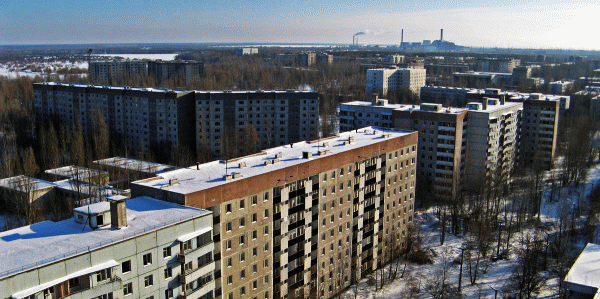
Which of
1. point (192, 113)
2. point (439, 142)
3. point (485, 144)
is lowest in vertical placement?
point (485, 144)

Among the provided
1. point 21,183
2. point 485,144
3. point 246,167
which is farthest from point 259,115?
point 246,167

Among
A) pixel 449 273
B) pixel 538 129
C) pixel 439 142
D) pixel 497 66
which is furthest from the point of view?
pixel 497 66

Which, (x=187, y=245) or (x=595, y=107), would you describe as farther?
(x=595, y=107)

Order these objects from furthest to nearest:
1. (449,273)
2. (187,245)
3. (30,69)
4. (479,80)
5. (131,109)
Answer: (30,69), (479,80), (131,109), (449,273), (187,245)

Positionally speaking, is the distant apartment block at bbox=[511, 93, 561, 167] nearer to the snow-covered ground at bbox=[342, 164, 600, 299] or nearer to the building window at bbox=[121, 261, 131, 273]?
the snow-covered ground at bbox=[342, 164, 600, 299]

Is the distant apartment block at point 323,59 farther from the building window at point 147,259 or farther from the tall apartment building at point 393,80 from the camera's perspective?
the building window at point 147,259

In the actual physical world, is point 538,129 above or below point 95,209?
below

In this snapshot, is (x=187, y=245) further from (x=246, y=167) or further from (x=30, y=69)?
(x=30, y=69)

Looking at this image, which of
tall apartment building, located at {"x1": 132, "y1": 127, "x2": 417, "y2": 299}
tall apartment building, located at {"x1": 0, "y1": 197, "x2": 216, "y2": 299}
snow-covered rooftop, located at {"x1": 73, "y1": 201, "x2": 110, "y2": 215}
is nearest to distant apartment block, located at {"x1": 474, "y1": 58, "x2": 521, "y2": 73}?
tall apartment building, located at {"x1": 132, "y1": 127, "x2": 417, "y2": 299}

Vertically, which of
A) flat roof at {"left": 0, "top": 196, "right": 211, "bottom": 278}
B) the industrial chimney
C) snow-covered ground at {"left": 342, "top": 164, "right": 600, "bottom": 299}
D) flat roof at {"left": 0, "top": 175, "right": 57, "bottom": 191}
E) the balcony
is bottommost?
snow-covered ground at {"left": 342, "top": 164, "right": 600, "bottom": 299}
